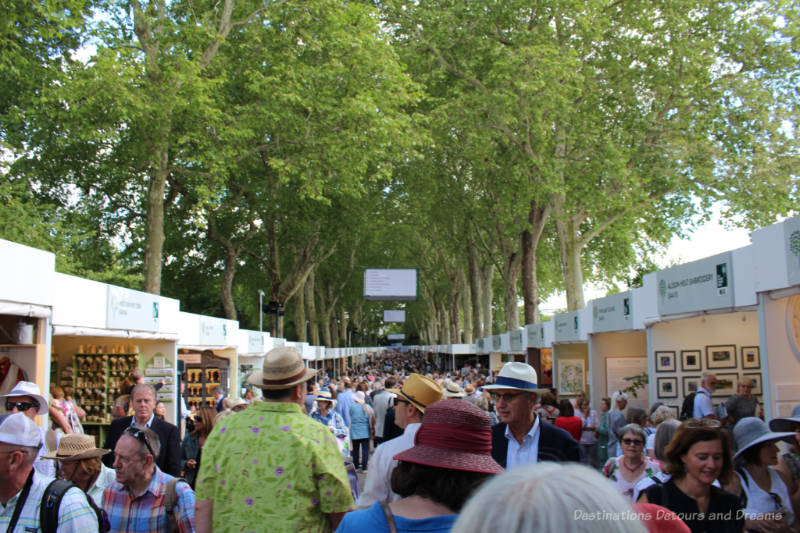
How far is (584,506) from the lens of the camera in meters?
1.24

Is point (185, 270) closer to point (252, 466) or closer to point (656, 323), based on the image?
point (656, 323)

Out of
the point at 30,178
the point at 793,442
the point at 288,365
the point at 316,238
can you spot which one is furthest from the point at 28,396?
the point at 316,238

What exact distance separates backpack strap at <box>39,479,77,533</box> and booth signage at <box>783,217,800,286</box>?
6895 millimetres

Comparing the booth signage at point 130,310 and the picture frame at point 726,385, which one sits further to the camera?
the picture frame at point 726,385

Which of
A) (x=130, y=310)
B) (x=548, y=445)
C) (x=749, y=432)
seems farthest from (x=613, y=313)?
(x=548, y=445)

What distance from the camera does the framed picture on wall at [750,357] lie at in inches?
472

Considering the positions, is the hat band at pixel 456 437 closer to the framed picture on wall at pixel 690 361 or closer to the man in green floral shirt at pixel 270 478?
the man in green floral shirt at pixel 270 478

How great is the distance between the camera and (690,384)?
11.9m

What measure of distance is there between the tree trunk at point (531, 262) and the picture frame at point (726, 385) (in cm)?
1558

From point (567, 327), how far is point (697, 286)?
8.27 m

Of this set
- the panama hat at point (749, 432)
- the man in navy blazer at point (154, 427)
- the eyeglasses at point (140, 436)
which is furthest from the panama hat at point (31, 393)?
the panama hat at point (749, 432)

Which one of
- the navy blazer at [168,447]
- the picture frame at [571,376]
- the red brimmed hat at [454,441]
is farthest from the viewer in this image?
the picture frame at [571,376]

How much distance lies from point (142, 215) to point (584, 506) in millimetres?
27929

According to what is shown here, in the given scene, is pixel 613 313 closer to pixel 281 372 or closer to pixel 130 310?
pixel 130 310
